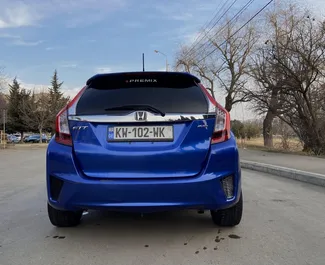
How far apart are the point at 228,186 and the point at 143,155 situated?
0.88 meters

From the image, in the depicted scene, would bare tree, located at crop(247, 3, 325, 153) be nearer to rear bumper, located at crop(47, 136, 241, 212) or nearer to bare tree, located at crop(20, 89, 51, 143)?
rear bumper, located at crop(47, 136, 241, 212)

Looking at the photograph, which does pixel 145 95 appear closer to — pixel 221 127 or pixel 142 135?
pixel 142 135

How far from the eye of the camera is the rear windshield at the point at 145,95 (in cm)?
334

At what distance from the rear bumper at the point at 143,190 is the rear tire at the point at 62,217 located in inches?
25.1

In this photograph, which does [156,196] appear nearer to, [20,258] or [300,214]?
[20,258]

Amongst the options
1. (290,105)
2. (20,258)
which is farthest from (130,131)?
(290,105)

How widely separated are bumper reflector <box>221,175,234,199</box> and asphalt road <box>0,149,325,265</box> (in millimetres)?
538

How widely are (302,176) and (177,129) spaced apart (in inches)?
230

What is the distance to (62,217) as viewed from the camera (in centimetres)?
391

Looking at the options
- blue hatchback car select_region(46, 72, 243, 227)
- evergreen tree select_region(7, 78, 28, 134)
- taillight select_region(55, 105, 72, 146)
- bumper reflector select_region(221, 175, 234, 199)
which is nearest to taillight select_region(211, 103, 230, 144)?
blue hatchback car select_region(46, 72, 243, 227)

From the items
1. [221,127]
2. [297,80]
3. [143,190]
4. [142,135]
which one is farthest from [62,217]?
[297,80]

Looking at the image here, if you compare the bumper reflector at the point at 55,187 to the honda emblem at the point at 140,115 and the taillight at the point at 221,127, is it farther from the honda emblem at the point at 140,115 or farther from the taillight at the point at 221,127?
the taillight at the point at 221,127

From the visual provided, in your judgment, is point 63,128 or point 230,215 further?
point 230,215

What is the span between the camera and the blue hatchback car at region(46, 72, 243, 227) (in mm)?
3115
